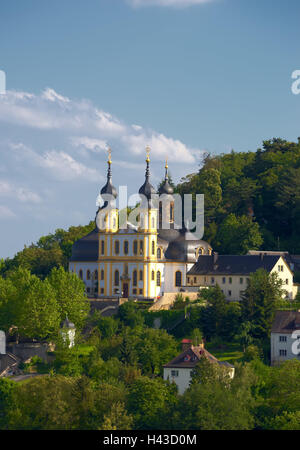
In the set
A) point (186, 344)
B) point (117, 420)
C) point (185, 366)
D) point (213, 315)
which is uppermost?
point (213, 315)

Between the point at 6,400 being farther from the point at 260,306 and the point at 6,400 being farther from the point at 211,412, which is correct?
the point at 260,306

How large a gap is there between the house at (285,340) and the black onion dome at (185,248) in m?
19.0

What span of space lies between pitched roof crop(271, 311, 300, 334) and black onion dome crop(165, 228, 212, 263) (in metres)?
18.0

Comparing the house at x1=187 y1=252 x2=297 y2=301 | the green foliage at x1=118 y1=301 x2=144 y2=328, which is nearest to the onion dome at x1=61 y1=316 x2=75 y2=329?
the green foliage at x1=118 y1=301 x2=144 y2=328

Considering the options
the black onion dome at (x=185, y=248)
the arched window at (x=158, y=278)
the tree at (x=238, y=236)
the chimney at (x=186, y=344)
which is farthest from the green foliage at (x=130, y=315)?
the tree at (x=238, y=236)

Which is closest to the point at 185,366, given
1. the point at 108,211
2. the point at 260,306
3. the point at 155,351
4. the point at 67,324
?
the point at 155,351

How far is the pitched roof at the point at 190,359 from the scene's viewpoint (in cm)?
8550

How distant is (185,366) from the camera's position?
3361 inches

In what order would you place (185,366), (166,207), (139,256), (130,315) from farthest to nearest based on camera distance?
(166,207), (139,256), (130,315), (185,366)

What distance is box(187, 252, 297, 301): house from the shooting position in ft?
340

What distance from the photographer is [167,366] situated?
8606cm

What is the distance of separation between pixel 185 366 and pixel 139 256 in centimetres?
2425
